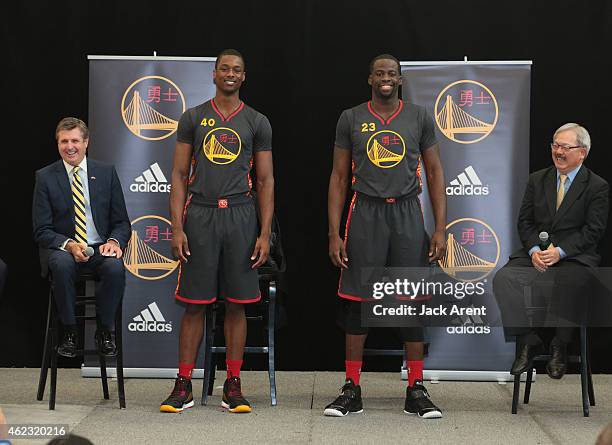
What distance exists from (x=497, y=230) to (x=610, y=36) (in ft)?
4.47

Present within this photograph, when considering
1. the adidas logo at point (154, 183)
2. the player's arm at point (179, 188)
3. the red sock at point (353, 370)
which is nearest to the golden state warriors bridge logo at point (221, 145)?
the player's arm at point (179, 188)

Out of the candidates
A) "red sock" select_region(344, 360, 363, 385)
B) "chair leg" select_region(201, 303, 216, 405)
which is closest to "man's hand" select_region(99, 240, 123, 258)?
"chair leg" select_region(201, 303, 216, 405)

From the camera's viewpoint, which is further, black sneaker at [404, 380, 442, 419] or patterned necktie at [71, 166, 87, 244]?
patterned necktie at [71, 166, 87, 244]

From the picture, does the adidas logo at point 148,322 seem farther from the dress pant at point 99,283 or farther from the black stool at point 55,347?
the dress pant at point 99,283

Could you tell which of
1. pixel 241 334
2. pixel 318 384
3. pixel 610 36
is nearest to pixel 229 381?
pixel 241 334

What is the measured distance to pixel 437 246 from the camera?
451 cm

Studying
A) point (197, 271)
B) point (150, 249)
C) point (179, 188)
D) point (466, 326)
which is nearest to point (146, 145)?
point (150, 249)

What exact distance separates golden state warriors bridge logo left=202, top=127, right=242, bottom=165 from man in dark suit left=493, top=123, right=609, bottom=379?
1.45 meters

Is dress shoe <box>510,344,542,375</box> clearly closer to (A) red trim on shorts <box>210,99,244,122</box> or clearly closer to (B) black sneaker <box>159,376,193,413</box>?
(B) black sneaker <box>159,376,193,413</box>

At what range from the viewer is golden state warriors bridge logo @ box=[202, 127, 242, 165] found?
4.48m

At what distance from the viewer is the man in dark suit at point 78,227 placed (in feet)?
14.6

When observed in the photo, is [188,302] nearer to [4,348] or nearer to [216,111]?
[216,111]

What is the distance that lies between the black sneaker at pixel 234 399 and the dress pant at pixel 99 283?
0.63 meters

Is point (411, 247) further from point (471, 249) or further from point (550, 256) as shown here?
point (471, 249)
